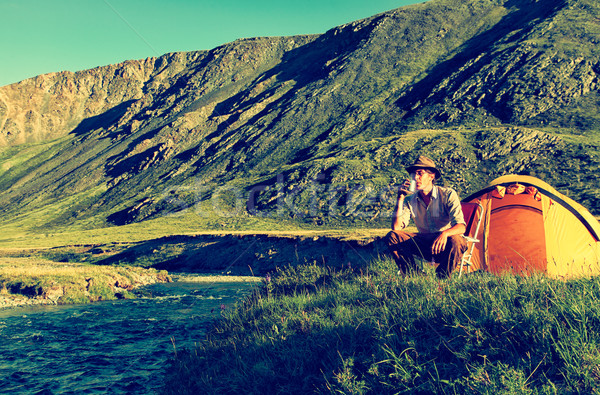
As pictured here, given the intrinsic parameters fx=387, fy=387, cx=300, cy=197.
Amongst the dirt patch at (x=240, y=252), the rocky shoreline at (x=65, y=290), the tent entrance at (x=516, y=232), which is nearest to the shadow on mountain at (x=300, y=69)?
the dirt patch at (x=240, y=252)

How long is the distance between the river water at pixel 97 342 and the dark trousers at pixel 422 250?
378 cm

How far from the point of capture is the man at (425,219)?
257 inches

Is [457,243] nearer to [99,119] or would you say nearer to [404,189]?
[404,189]

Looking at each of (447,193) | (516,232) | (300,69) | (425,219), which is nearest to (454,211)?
(447,193)

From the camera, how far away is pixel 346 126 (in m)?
80.4

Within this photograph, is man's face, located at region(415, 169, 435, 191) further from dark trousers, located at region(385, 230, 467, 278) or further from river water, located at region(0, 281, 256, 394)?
river water, located at region(0, 281, 256, 394)

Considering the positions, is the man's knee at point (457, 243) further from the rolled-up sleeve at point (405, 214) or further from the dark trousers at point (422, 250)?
the rolled-up sleeve at point (405, 214)

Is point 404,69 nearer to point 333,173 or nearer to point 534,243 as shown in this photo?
point 333,173

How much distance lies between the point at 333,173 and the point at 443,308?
56.9 metres

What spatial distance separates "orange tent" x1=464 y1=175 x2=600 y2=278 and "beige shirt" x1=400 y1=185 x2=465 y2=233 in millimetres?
2508

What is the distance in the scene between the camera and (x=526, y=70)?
65.7 meters

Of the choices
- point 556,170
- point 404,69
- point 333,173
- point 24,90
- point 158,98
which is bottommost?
point 556,170

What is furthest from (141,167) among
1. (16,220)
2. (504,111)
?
(504,111)

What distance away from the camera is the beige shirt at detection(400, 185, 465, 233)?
6664mm
